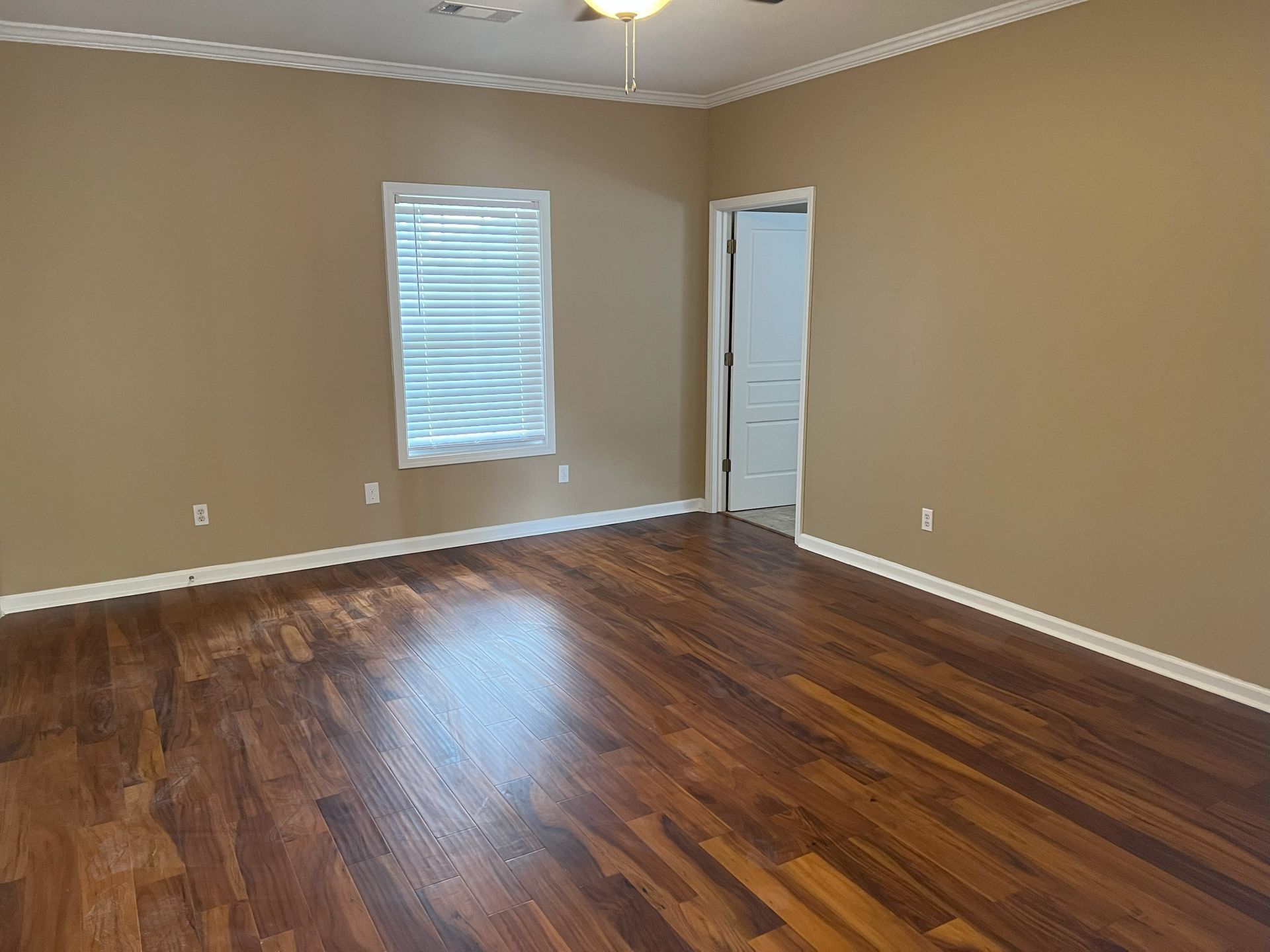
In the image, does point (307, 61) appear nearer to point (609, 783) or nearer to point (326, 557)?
point (326, 557)

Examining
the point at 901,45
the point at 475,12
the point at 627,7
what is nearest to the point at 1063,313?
the point at 901,45

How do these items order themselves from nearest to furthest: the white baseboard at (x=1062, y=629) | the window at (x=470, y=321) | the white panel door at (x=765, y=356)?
the white baseboard at (x=1062, y=629) < the window at (x=470, y=321) < the white panel door at (x=765, y=356)

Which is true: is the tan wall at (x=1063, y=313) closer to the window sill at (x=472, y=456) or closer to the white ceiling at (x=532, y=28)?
the white ceiling at (x=532, y=28)

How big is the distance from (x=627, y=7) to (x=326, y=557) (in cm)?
334

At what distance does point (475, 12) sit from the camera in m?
3.76

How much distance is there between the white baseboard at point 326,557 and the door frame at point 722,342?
353 millimetres

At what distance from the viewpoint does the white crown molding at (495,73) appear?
389 centimetres

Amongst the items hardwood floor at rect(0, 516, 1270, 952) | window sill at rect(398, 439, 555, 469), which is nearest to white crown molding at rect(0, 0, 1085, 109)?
window sill at rect(398, 439, 555, 469)

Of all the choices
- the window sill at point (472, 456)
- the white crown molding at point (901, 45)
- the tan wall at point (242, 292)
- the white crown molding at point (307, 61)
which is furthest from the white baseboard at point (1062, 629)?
the white crown molding at point (307, 61)

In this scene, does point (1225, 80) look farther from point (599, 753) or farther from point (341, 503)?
point (341, 503)

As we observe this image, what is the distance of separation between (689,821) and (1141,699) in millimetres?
1914

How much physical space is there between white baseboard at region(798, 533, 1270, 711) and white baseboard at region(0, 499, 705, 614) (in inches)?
53.5

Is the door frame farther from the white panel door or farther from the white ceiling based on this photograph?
the white ceiling

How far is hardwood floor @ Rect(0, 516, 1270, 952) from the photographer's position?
216 cm
